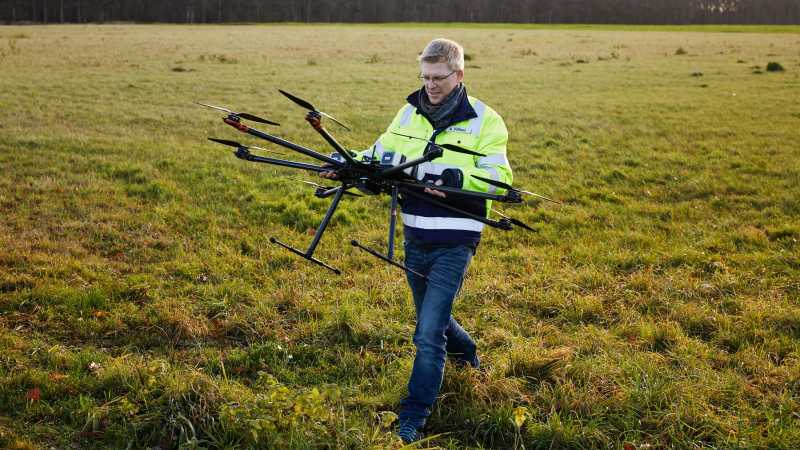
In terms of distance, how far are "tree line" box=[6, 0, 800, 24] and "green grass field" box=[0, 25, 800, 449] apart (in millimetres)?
106260

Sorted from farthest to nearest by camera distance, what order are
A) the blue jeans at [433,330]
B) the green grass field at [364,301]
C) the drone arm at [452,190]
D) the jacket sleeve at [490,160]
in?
1. the green grass field at [364,301]
2. the blue jeans at [433,330]
3. the jacket sleeve at [490,160]
4. the drone arm at [452,190]

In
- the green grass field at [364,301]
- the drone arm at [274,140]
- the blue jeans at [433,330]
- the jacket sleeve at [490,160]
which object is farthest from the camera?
the green grass field at [364,301]

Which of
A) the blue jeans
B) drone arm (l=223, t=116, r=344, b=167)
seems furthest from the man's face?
the blue jeans

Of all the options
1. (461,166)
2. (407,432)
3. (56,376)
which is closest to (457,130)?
(461,166)

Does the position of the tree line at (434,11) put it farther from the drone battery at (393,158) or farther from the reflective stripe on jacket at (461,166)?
the reflective stripe on jacket at (461,166)

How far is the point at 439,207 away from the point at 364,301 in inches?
107

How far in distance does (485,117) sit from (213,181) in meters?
7.96

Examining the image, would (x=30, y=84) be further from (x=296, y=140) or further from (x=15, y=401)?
(x=15, y=401)

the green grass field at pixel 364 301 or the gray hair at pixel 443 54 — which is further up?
the gray hair at pixel 443 54

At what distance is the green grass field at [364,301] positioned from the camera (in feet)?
15.9

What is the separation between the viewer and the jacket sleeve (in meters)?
4.61

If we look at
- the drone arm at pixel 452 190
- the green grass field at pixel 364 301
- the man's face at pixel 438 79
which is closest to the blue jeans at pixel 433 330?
the green grass field at pixel 364 301

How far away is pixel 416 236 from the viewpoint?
4.93 metres

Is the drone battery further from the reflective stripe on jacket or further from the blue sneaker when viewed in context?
the blue sneaker
